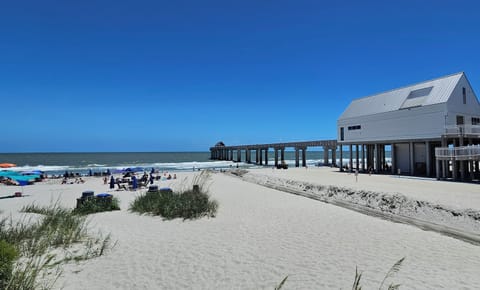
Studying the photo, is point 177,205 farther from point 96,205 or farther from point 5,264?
point 5,264

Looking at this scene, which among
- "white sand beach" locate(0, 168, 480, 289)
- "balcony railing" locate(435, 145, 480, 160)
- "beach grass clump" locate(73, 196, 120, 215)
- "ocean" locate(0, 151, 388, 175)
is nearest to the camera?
"white sand beach" locate(0, 168, 480, 289)

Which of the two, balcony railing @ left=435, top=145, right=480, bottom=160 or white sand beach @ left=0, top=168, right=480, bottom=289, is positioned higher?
balcony railing @ left=435, top=145, right=480, bottom=160

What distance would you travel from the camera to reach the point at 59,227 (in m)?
6.71

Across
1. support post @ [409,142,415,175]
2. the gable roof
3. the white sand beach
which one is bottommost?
the white sand beach

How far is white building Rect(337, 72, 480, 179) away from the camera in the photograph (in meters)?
20.4

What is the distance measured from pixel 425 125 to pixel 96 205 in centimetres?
2292

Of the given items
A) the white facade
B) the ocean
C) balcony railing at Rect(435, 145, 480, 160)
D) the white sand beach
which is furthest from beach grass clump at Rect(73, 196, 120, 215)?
the ocean

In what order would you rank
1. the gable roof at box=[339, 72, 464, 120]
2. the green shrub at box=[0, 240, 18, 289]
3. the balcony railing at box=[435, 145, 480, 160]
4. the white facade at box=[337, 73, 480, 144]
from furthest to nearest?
the gable roof at box=[339, 72, 464, 120]
the white facade at box=[337, 73, 480, 144]
the balcony railing at box=[435, 145, 480, 160]
the green shrub at box=[0, 240, 18, 289]

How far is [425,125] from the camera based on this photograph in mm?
22125

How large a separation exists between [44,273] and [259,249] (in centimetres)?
410

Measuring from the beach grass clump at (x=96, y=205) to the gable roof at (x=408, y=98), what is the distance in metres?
22.6

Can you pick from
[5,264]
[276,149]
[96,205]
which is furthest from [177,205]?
[276,149]

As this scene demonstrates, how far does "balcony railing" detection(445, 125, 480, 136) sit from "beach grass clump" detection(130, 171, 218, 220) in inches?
731

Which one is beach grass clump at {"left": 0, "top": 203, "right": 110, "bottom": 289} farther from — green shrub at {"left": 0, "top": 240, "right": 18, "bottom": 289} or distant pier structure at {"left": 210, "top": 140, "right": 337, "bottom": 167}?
distant pier structure at {"left": 210, "top": 140, "right": 337, "bottom": 167}
